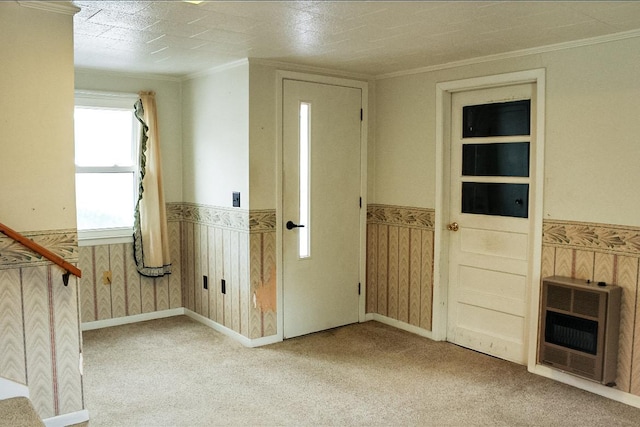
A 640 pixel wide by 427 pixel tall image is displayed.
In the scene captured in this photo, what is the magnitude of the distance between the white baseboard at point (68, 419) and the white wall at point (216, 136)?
6.00ft

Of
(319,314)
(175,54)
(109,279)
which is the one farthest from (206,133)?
(319,314)

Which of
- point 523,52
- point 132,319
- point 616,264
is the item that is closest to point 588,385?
point 616,264

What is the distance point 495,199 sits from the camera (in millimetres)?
3988

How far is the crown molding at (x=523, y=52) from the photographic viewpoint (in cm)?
320

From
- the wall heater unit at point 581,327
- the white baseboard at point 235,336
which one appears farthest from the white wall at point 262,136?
the wall heater unit at point 581,327

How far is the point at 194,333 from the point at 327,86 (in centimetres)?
232

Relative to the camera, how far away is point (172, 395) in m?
3.34

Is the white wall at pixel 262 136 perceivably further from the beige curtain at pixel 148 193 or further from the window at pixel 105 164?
the window at pixel 105 164

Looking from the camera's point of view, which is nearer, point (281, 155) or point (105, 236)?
point (281, 155)

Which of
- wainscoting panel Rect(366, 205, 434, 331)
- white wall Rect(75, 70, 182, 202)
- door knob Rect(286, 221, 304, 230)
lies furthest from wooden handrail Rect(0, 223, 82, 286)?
wainscoting panel Rect(366, 205, 434, 331)

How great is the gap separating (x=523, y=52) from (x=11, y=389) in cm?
363

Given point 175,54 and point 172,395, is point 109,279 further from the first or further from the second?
point 175,54

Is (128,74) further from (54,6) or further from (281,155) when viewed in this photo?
(54,6)

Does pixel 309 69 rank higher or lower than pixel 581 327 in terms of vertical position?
higher
